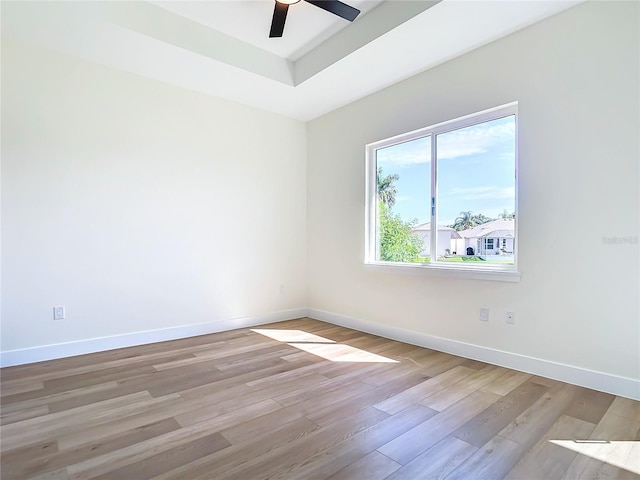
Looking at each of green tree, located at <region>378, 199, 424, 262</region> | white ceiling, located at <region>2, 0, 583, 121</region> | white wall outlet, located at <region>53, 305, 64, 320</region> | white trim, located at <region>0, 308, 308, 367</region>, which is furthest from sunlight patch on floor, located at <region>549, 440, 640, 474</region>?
white wall outlet, located at <region>53, 305, 64, 320</region>

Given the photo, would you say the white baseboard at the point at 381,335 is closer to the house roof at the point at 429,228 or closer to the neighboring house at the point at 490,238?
the neighboring house at the point at 490,238

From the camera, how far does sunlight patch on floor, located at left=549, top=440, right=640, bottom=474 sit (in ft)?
5.44

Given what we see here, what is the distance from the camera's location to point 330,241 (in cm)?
463

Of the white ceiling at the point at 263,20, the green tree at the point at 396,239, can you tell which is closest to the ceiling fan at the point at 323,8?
the white ceiling at the point at 263,20

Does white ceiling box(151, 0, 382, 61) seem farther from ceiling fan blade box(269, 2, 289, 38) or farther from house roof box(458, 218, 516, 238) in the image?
house roof box(458, 218, 516, 238)

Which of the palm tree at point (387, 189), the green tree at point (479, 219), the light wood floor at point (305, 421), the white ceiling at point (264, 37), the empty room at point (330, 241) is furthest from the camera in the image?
the palm tree at point (387, 189)

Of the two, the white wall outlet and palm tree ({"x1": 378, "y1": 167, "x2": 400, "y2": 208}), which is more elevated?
palm tree ({"x1": 378, "y1": 167, "x2": 400, "y2": 208})

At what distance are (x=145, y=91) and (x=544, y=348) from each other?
4370 mm

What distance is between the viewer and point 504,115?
2.98 meters

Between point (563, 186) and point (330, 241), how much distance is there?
2670 millimetres

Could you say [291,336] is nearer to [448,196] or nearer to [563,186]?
[448,196]

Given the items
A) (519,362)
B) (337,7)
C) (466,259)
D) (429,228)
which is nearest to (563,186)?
(466,259)

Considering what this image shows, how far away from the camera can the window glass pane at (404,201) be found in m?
3.64

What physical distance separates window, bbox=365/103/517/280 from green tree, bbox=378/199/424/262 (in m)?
0.01
